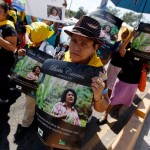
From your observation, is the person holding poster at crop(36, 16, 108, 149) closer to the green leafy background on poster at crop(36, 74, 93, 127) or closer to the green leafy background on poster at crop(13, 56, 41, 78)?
the green leafy background on poster at crop(36, 74, 93, 127)

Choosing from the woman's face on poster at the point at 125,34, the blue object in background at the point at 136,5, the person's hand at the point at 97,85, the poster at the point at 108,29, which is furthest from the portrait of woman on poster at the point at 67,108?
the blue object in background at the point at 136,5

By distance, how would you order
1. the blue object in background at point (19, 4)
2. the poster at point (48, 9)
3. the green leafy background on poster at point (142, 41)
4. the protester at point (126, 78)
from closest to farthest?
the poster at point (48, 9) < the green leafy background on poster at point (142, 41) < the protester at point (126, 78) < the blue object in background at point (19, 4)

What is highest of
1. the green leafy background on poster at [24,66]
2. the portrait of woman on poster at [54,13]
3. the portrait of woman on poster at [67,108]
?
the portrait of woman on poster at [54,13]

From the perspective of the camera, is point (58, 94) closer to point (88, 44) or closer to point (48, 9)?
point (88, 44)

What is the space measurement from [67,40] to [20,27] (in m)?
1.85

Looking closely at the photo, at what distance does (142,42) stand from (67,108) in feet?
6.39

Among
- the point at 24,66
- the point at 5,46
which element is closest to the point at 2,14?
the point at 5,46

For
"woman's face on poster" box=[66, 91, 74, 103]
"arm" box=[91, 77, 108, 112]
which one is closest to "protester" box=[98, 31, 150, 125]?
"arm" box=[91, 77, 108, 112]

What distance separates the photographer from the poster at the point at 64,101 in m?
1.79

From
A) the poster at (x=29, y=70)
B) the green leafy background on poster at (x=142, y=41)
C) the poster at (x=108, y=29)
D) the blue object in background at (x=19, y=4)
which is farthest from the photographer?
the blue object in background at (x=19, y=4)

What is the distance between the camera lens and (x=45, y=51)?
285 cm

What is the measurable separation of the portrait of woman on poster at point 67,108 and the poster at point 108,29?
1810 mm

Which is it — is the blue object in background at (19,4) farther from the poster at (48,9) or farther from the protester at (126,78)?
the protester at (126,78)

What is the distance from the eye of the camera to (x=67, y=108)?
5.94 ft
